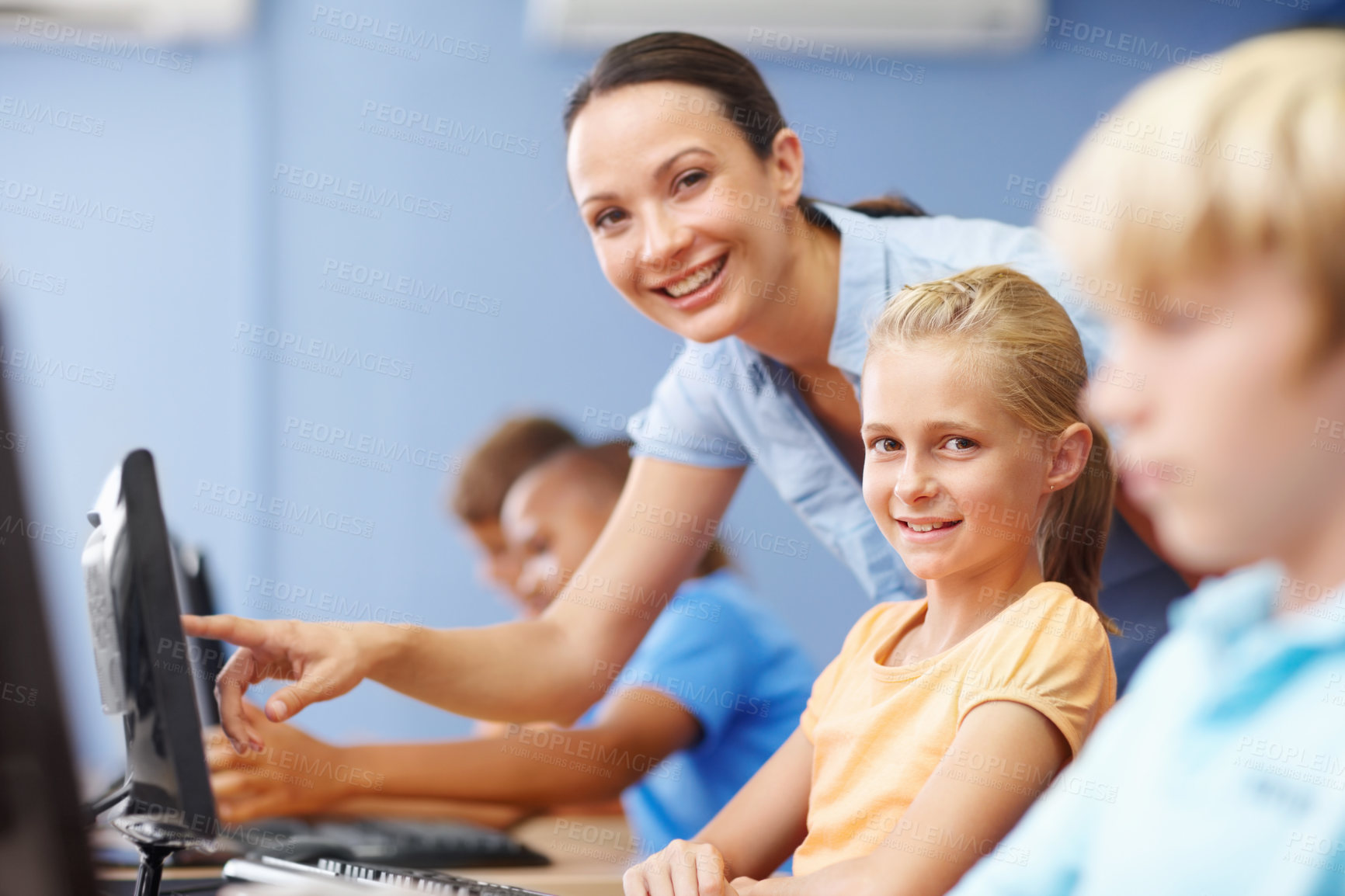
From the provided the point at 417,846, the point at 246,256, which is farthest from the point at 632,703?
the point at 246,256

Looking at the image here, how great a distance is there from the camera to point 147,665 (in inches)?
30.0

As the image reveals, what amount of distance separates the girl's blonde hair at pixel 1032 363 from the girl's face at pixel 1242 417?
33 centimetres

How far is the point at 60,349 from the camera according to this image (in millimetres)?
2799

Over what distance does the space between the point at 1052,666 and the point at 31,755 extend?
1.99 ft

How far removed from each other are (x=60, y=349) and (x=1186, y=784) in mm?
2879

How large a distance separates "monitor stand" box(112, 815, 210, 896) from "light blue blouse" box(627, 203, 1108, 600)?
0.62 m

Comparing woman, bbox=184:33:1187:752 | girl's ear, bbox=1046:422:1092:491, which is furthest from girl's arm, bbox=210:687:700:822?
girl's ear, bbox=1046:422:1092:491

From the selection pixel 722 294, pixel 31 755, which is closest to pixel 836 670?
pixel 722 294

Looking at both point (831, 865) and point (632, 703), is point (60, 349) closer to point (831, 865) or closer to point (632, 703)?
point (632, 703)

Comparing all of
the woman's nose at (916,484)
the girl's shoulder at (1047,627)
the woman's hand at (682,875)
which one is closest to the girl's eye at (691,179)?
the woman's nose at (916,484)

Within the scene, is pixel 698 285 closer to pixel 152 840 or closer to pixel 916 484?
pixel 916 484

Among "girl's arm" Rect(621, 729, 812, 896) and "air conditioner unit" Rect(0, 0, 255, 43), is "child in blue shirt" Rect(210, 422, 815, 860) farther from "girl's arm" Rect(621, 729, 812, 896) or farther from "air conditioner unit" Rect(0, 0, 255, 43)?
"air conditioner unit" Rect(0, 0, 255, 43)

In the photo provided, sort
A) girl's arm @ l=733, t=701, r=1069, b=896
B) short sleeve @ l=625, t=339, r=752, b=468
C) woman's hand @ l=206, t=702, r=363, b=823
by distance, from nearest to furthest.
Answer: girl's arm @ l=733, t=701, r=1069, b=896, short sleeve @ l=625, t=339, r=752, b=468, woman's hand @ l=206, t=702, r=363, b=823

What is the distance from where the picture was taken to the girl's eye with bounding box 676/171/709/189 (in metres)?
1.08
